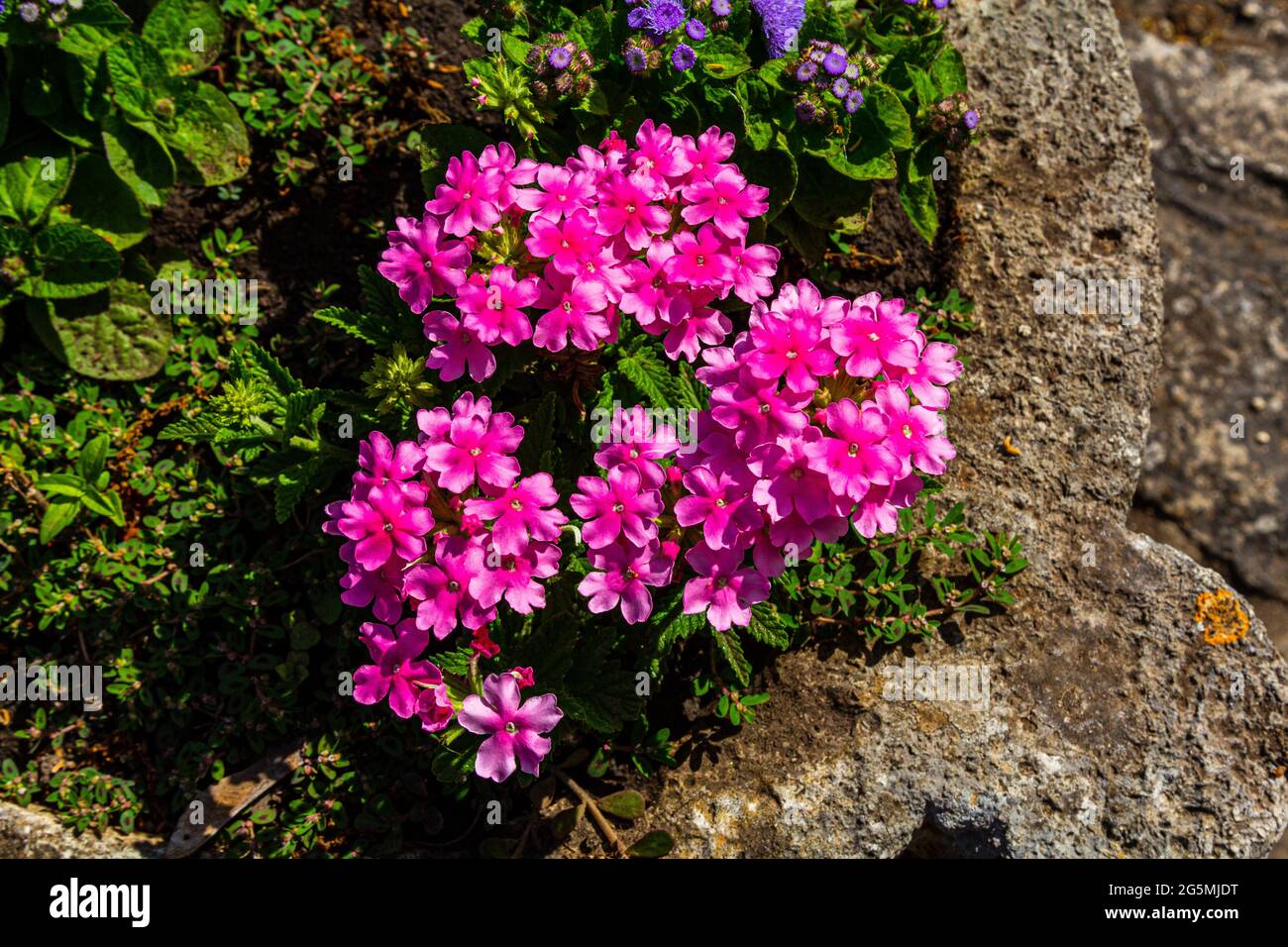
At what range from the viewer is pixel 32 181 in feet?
13.1

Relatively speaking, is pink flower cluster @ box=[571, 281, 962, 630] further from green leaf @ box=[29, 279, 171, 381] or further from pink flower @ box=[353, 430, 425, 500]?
green leaf @ box=[29, 279, 171, 381]

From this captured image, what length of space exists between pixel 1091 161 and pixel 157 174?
3.98 m

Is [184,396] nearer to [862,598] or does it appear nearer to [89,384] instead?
[89,384]

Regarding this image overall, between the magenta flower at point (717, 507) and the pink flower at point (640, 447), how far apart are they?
0.11 meters

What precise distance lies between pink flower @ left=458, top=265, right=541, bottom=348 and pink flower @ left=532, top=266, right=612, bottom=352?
0.06m

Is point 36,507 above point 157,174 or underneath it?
underneath

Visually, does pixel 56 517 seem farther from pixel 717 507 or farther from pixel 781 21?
pixel 781 21

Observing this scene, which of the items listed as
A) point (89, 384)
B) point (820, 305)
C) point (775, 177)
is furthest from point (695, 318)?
point (89, 384)

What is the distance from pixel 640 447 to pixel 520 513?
0.40 metres

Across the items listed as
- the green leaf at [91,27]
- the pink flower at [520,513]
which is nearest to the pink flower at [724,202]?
the pink flower at [520,513]

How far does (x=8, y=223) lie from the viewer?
3957 mm

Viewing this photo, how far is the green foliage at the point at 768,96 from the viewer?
11.5 ft

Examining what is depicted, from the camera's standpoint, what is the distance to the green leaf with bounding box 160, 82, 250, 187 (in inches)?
164

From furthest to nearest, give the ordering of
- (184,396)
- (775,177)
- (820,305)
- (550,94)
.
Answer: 1. (184,396)
2. (775,177)
3. (550,94)
4. (820,305)
